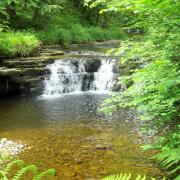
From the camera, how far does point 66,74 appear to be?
15438 mm

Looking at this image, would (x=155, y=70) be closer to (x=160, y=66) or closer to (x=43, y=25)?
(x=160, y=66)

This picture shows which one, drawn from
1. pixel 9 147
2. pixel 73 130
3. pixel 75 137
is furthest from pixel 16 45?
pixel 9 147

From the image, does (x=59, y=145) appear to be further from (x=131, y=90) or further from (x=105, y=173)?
(x=131, y=90)

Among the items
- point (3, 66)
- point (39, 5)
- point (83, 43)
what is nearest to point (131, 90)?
point (3, 66)

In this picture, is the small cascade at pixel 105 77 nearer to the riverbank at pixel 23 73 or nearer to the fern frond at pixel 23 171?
the riverbank at pixel 23 73

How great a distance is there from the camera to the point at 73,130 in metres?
9.21

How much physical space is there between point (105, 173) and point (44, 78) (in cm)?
884

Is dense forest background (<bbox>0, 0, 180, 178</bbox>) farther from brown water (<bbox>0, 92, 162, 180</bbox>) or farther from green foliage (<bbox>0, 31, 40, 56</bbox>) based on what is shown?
green foliage (<bbox>0, 31, 40, 56</bbox>)

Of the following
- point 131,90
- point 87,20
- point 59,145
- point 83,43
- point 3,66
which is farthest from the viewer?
point 87,20

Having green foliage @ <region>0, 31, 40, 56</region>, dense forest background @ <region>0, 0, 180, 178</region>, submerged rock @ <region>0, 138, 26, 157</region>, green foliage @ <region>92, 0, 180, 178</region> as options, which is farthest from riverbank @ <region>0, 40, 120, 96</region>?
green foliage @ <region>92, 0, 180, 178</region>

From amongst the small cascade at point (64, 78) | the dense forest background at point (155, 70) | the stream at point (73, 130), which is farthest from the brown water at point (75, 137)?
the small cascade at point (64, 78)

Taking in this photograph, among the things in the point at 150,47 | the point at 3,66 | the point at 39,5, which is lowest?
the point at 3,66

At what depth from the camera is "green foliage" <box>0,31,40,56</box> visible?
1351cm

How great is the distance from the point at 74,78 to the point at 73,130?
6355mm
